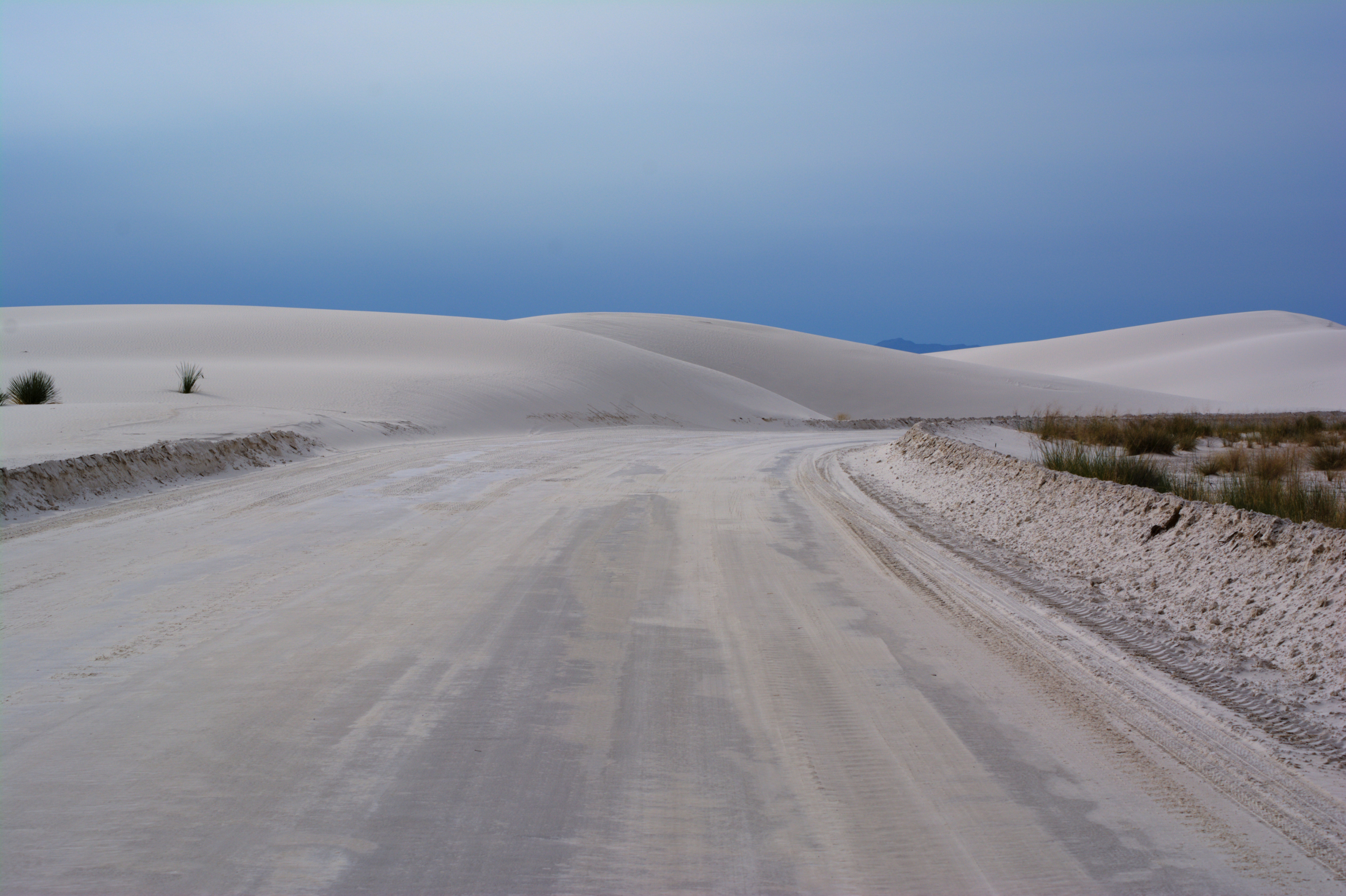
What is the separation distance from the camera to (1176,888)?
284 centimetres

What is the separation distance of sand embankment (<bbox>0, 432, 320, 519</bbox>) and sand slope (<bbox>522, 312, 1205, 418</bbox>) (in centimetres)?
4788

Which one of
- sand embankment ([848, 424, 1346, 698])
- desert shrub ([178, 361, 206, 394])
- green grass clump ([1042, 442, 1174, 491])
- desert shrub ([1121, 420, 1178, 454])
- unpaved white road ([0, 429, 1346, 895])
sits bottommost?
unpaved white road ([0, 429, 1346, 895])

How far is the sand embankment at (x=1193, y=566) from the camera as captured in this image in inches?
200

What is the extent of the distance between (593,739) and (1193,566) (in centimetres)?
500

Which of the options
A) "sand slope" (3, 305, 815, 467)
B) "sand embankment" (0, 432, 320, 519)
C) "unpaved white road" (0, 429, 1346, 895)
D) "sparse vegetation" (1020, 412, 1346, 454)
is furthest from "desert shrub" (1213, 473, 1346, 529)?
"sand slope" (3, 305, 815, 467)

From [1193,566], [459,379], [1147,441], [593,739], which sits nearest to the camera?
[593,739]

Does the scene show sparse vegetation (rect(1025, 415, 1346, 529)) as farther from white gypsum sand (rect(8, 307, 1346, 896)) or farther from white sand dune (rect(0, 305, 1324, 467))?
white sand dune (rect(0, 305, 1324, 467))

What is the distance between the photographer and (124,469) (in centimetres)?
1160

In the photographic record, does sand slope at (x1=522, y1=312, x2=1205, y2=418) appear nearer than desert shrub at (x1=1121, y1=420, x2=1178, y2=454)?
No

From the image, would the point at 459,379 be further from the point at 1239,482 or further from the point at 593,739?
the point at 593,739

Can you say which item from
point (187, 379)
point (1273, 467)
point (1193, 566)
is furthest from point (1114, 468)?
point (187, 379)

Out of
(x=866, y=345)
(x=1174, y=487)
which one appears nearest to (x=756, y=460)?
(x=1174, y=487)

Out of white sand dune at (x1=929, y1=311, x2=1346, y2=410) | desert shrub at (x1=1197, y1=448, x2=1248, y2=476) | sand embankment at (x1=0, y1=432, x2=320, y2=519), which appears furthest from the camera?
white sand dune at (x1=929, y1=311, x2=1346, y2=410)

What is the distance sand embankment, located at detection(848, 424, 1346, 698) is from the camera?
5.09m
